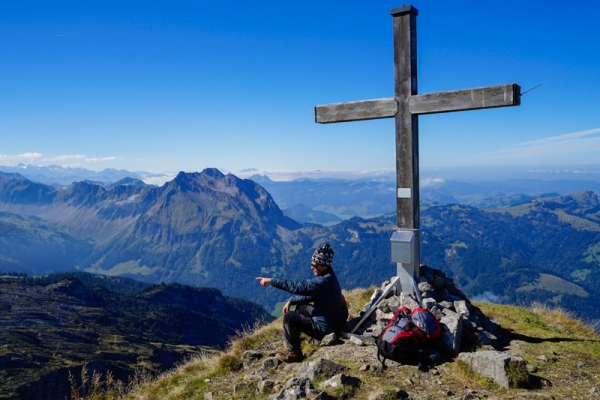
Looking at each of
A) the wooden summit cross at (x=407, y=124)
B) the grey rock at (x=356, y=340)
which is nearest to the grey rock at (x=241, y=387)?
the grey rock at (x=356, y=340)

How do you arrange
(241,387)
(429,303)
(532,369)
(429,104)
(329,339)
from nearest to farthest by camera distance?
(532,369) → (241,387) → (329,339) → (429,303) → (429,104)

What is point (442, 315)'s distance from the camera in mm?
10867

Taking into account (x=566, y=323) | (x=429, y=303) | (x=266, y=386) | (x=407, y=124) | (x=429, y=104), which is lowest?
(x=566, y=323)

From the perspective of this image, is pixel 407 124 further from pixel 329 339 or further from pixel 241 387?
pixel 241 387

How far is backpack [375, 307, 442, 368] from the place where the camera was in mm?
9172

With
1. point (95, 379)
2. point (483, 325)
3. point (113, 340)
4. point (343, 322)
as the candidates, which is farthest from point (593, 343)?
point (113, 340)

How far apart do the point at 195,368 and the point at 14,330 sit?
203281mm

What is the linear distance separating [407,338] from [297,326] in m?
2.94

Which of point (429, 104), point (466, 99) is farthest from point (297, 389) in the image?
point (466, 99)

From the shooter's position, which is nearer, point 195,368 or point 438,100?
point 438,100

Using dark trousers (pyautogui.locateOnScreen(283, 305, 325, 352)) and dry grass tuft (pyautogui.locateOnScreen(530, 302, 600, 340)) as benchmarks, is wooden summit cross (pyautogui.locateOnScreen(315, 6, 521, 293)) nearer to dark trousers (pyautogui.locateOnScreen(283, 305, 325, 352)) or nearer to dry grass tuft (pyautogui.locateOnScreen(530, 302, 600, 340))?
dark trousers (pyautogui.locateOnScreen(283, 305, 325, 352))

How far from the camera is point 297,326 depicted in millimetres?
10852

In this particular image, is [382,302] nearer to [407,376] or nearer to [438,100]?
[407,376]

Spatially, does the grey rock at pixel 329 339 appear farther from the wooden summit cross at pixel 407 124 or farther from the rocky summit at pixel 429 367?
the wooden summit cross at pixel 407 124
